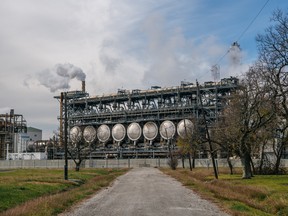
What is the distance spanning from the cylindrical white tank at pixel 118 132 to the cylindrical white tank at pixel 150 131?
7.14 m

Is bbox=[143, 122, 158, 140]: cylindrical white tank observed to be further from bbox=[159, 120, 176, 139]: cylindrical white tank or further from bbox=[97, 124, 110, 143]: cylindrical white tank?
bbox=[97, 124, 110, 143]: cylindrical white tank

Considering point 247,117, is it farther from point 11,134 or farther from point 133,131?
point 11,134

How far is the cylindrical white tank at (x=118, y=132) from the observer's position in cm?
12675

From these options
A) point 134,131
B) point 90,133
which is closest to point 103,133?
point 90,133

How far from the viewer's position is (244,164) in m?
47.1

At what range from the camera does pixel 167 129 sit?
4715 inches

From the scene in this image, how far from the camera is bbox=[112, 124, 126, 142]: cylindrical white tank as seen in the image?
12675 cm

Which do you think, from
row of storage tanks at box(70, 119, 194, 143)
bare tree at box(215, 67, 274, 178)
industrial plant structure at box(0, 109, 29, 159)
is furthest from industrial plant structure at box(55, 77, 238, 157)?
bare tree at box(215, 67, 274, 178)

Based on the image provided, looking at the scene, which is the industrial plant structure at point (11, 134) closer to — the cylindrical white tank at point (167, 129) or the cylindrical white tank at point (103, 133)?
the cylindrical white tank at point (103, 133)

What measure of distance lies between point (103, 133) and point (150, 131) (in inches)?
648

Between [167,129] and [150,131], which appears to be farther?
[150,131]

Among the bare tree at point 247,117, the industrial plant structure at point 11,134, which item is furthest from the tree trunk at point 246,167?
the industrial plant structure at point 11,134

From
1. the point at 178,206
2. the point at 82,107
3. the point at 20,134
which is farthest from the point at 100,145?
the point at 178,206

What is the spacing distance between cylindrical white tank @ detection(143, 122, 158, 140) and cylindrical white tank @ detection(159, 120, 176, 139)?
2.03m
